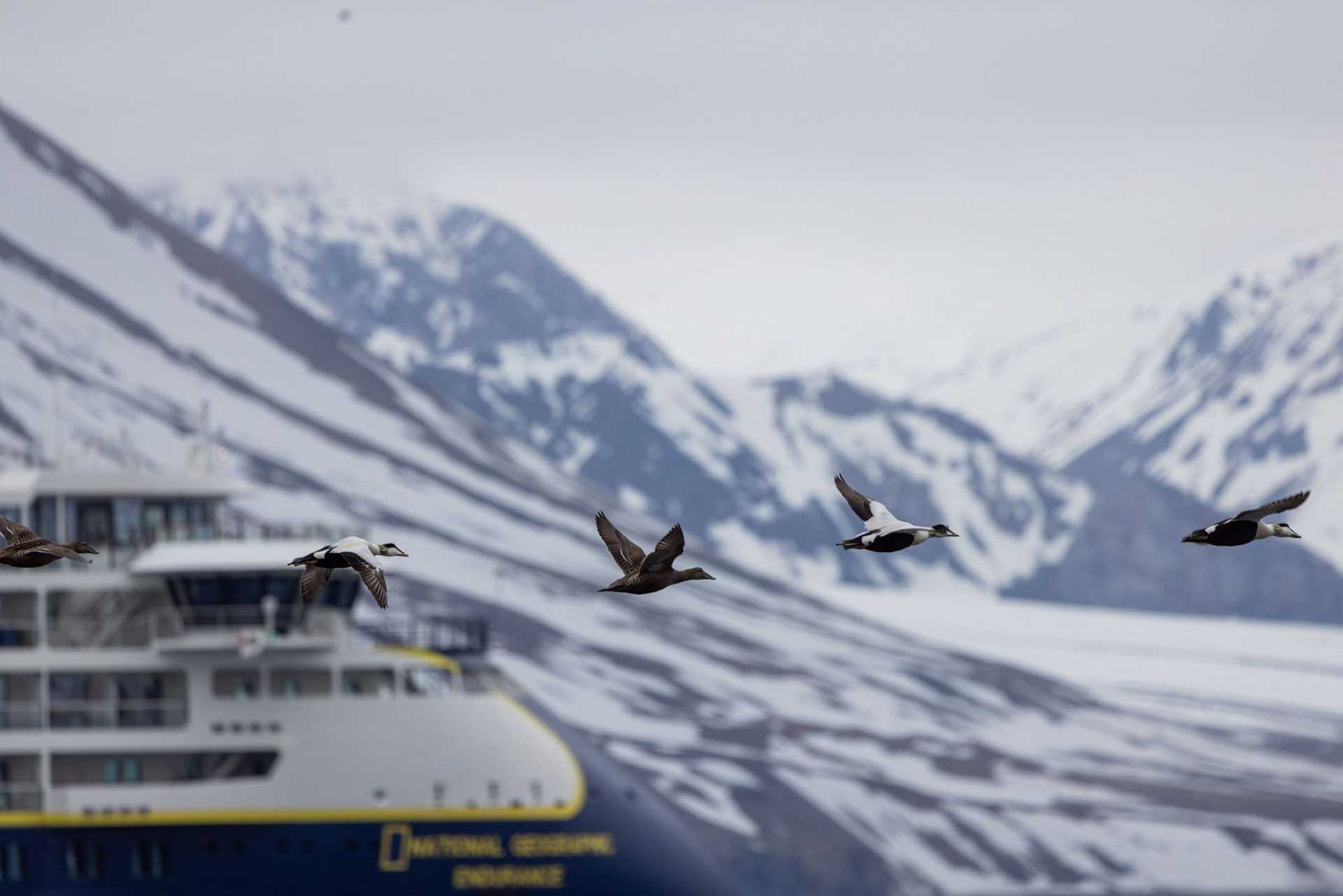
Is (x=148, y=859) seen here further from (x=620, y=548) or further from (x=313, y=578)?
(x=313, y=578)

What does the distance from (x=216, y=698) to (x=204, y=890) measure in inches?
255

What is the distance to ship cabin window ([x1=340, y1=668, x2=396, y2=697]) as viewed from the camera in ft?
319

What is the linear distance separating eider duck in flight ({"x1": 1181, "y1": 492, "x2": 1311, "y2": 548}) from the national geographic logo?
58315 mm

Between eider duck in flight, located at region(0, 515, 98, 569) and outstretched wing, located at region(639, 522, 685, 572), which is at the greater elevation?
eider duck in flight, located at region(0, 515, 98, 569)

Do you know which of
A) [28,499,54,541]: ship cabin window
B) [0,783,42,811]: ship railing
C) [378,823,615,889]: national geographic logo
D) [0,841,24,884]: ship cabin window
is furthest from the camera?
[28,499,54,541]: ship cabin window

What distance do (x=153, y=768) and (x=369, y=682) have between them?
25.6ft

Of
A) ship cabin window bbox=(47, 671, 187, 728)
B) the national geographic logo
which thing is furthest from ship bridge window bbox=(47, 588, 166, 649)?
the national geographic logo

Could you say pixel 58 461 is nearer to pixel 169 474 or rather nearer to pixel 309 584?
pixel 169 474

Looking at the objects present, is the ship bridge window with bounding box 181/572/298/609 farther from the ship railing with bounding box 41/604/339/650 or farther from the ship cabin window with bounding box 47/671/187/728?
the ship cabin window with bounding box 47/671/187/728

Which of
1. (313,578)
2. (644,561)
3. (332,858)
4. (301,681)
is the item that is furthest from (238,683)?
(313,578)

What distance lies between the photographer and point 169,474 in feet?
334

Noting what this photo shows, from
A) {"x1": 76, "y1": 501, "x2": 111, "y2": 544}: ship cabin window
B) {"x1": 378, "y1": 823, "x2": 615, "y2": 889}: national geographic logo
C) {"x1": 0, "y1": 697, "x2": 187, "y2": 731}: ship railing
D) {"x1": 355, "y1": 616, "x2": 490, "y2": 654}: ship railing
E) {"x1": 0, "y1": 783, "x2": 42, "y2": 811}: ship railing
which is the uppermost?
{"x1": 76, "y1": 501, "x2": 111, "y2": 544}: ship cabin window

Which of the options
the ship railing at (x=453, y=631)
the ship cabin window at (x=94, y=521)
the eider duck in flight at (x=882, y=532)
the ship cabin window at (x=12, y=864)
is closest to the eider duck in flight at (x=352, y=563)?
the eider duck in flight at (x=882, y=532)

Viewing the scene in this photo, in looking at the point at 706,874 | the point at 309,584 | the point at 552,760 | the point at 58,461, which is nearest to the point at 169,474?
the point at 58,461
